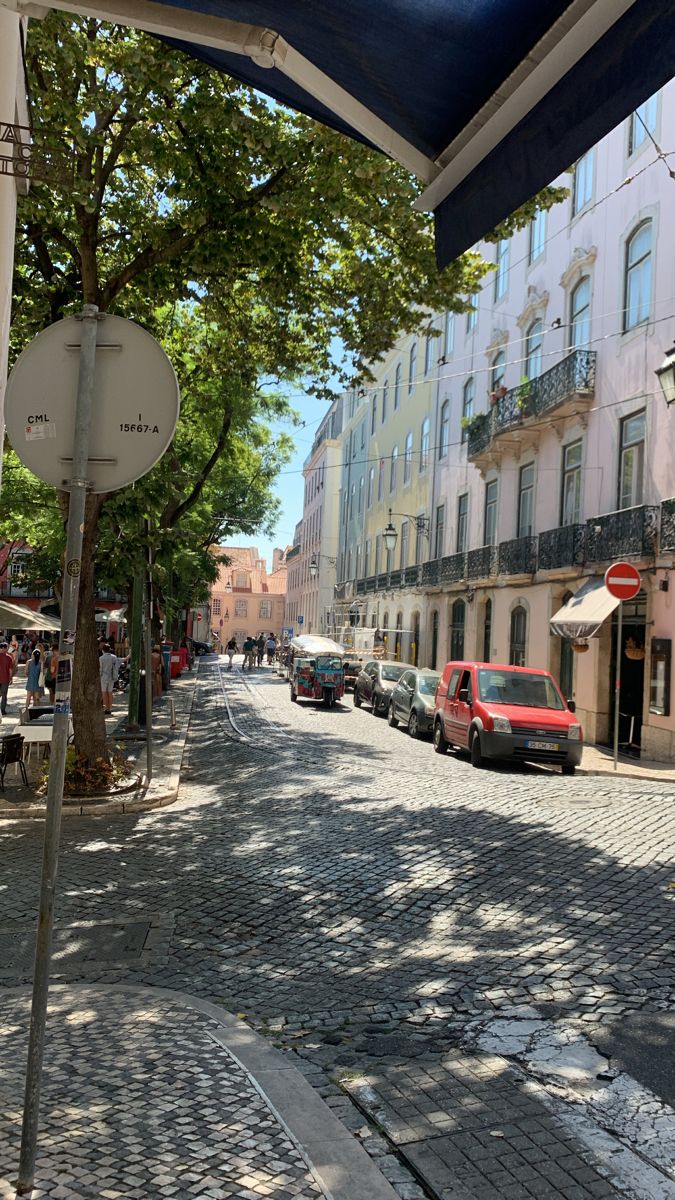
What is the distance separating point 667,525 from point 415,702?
623cm

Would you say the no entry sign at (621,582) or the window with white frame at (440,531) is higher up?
the window with white frame at (440,531)

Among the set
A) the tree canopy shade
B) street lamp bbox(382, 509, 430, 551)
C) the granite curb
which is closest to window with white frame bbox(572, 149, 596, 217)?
street lamp bbox(382, 509, 430, 551)

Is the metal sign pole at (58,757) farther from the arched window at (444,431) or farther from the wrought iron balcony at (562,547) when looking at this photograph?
the arched window at (444,431)

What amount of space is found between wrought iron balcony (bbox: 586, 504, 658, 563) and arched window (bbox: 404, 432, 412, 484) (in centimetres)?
2037

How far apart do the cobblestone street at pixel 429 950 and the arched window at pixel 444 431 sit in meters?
24.7

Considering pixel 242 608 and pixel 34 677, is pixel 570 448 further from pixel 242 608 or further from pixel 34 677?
pixel 242 608

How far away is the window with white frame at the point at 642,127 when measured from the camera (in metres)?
18.4

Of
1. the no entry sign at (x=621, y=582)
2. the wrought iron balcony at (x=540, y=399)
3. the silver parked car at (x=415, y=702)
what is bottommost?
the silver parked car at (x=415, y=702)

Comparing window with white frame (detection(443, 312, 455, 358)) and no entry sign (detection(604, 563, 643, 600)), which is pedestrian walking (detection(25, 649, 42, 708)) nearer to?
no entry sign (detection(604, 563, 643, 600))

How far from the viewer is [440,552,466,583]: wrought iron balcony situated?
29922 millimetres

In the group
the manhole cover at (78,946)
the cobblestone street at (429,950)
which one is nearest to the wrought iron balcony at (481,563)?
the cobblestone street at (429,950)

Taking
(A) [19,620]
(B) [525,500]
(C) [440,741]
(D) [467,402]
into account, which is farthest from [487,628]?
(A) [19,620]

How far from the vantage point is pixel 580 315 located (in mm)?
21922

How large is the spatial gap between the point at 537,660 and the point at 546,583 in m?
2.11
